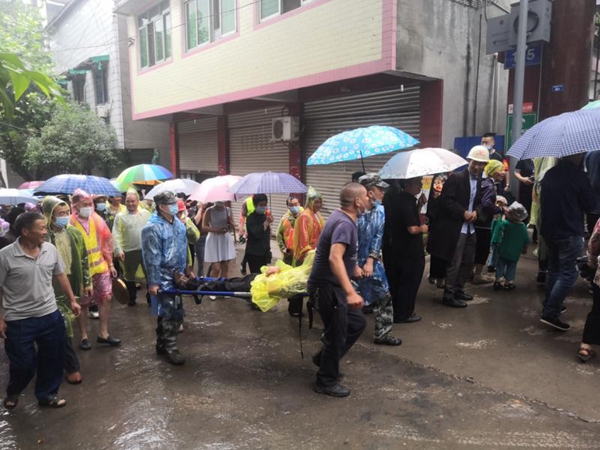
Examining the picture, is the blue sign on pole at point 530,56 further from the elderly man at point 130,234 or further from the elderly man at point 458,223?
the elderly man at point 130,234

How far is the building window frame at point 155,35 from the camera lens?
551 inches

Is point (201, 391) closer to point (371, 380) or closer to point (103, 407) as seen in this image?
point (103, 407)

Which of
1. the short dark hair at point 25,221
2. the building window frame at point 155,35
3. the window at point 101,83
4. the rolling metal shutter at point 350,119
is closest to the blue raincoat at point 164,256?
the short dark hair at point 25,221

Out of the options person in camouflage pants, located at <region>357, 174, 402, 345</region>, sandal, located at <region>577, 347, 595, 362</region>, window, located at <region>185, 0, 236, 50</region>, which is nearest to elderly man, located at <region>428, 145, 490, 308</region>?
person in camouflage pants, located at <region>357, 174, 402, 345</region>

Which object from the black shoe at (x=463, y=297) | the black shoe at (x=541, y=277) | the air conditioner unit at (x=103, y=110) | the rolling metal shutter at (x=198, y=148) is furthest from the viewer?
Result: the air conditioner unit at (x=103, y=110)

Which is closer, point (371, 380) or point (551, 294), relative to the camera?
point (371, 380)

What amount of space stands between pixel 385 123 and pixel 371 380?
6314 millimetres

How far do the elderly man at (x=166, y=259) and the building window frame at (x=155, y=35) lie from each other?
10.8 metres

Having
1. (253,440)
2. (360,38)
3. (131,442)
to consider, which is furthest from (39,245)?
(360,38)

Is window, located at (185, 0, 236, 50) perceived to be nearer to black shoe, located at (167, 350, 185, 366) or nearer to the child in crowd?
the child in crowd

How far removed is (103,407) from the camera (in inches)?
145

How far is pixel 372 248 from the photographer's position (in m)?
4.40

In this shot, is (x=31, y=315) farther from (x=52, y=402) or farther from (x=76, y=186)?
(x=76, y=186)

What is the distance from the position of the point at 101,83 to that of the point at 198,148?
6.72m
